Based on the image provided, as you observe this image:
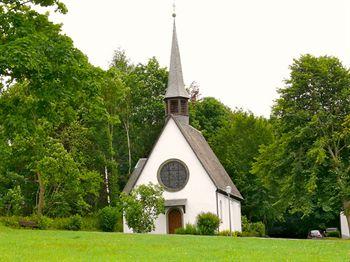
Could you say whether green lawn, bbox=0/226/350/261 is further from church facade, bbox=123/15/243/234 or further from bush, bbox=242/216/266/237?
bush, bbox=242/216/266/237

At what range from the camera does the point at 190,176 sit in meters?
43.2

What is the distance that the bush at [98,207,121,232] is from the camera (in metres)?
41.6

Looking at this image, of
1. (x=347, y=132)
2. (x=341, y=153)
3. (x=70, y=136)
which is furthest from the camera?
(x=70, y=136)

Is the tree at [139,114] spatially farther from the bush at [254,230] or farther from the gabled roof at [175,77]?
the bush at [254,230]

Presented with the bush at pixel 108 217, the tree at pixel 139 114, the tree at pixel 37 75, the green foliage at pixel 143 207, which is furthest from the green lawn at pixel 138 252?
the tree at pixel 139 114

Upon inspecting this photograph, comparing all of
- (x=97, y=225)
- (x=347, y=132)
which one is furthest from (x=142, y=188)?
(x=347, y=132)

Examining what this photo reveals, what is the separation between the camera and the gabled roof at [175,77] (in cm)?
4747

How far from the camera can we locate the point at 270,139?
174 ft

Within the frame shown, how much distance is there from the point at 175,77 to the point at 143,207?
14.8 metres

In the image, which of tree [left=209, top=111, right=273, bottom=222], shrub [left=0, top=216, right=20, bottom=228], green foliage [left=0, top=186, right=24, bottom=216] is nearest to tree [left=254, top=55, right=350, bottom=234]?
shrub [left=0, top=216, right=20, bottom=228]

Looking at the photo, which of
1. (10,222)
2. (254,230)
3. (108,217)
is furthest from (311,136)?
(10,222)

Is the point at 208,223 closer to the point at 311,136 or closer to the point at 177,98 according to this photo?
the point at 311,136

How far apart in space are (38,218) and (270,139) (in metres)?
24.0

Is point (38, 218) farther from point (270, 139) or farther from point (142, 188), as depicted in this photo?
point (270, 139)
